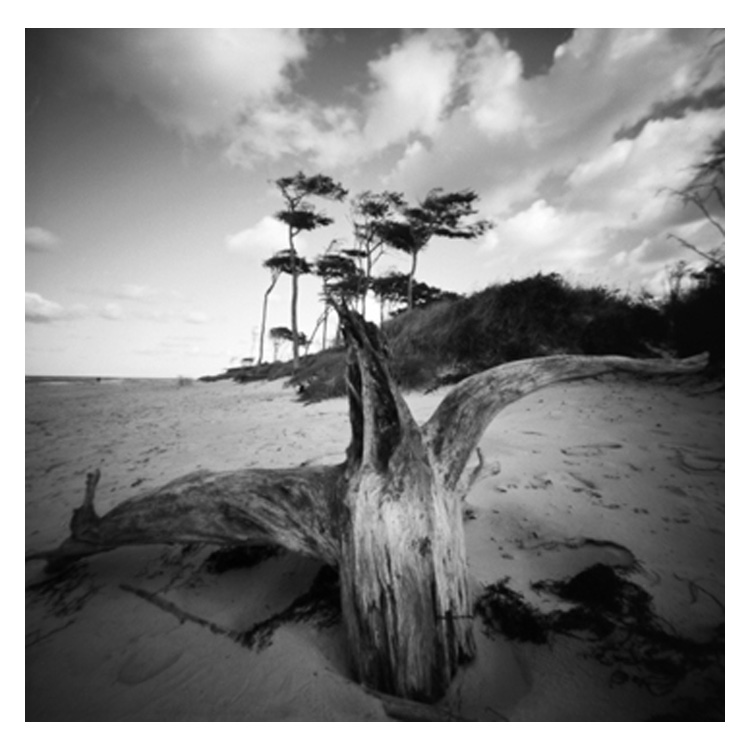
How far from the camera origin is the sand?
1.19 metres

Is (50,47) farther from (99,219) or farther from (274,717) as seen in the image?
(274,717)

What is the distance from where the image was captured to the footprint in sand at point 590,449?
2.79m

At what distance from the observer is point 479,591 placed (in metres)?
1.56

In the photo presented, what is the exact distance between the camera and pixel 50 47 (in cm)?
192

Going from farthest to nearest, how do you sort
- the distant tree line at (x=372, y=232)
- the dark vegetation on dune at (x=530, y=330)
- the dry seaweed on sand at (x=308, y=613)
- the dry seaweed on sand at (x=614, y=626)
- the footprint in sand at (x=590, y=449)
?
the distant tree line at (x=372, y=232)
the dark vegetation on dune at (x=530, y=330)
the footprint in sand at (x=590, y=449)
the dry seaweed on sand at (x=308, y=613)
the dry seaweed on sand at (x=614, y=626)

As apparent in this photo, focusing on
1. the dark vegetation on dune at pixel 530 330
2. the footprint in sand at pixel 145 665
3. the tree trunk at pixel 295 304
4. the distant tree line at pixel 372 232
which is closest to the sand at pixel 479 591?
the footprint in sand at pixel 145 665

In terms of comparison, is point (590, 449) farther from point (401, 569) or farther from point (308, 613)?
point (308, 613)

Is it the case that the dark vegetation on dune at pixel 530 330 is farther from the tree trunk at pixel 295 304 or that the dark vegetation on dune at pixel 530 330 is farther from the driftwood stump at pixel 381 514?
the tree trunk at pixel 295 304

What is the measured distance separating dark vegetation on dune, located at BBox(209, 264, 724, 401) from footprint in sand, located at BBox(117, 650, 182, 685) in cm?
338

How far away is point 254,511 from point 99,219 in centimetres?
285

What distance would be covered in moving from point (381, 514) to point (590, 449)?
7.91 ft

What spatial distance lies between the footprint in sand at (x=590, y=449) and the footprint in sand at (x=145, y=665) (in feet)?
9.63

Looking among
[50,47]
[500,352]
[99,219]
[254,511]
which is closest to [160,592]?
[254,511]

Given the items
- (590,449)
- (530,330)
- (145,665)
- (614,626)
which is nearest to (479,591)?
(614,626)
